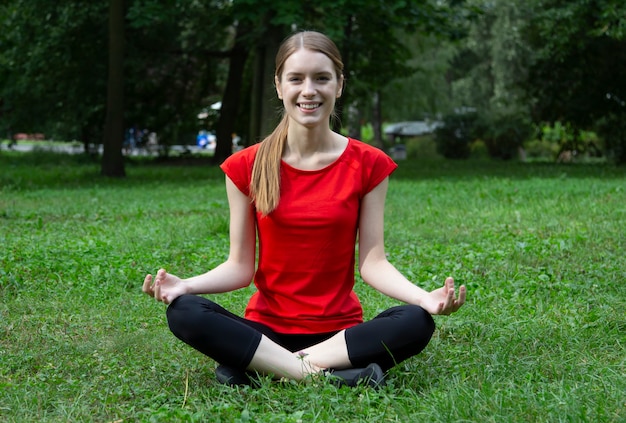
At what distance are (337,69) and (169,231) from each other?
17.8ft

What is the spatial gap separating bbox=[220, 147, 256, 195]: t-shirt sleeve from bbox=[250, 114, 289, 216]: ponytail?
0.04 m

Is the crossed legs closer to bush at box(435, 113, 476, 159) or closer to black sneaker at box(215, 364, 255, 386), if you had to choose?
black sneaker at box(215, 364, 255, 386)

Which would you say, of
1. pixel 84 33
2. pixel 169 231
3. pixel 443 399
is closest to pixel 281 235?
pixel 443 399

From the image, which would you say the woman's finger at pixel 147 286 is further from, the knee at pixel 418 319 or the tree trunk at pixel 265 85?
the tree trunk at pixel 265 85

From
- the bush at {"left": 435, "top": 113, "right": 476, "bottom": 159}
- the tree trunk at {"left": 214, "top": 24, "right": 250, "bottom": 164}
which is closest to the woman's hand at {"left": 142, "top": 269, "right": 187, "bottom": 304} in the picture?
the tree trunk at {"left": 214, "top": 24, "right": 250, "bottom": 164}

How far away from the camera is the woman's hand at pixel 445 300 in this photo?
376 centimetres

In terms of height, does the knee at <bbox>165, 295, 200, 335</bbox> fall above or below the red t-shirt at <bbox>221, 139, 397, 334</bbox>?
below

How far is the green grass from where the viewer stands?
3.73 m

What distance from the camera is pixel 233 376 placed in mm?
4121

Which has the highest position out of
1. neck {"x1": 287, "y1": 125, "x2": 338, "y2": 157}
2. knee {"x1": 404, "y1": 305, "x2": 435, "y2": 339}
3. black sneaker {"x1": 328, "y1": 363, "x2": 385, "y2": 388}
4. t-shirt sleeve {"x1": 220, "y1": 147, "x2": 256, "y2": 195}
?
neck {"x1": 287, "y1": 125, "x2": 338, "y2": 157}

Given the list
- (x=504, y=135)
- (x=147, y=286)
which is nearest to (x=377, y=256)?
(x=147, y=286)

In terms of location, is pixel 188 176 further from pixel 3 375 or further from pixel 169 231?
pixel 3 375

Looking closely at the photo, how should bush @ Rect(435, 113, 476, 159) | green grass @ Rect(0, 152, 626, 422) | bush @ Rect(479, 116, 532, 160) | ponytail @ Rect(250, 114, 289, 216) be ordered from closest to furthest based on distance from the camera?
1. green grass @ Rect(0, 152, 626, 422)
2. ponytail @ Rect(250, 114, 289, 216)
3. bush @ Rect(479, 116, 532, 160)
4. bush @ Rect(435, 113, 476, 159)

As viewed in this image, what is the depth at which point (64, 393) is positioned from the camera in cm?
416
